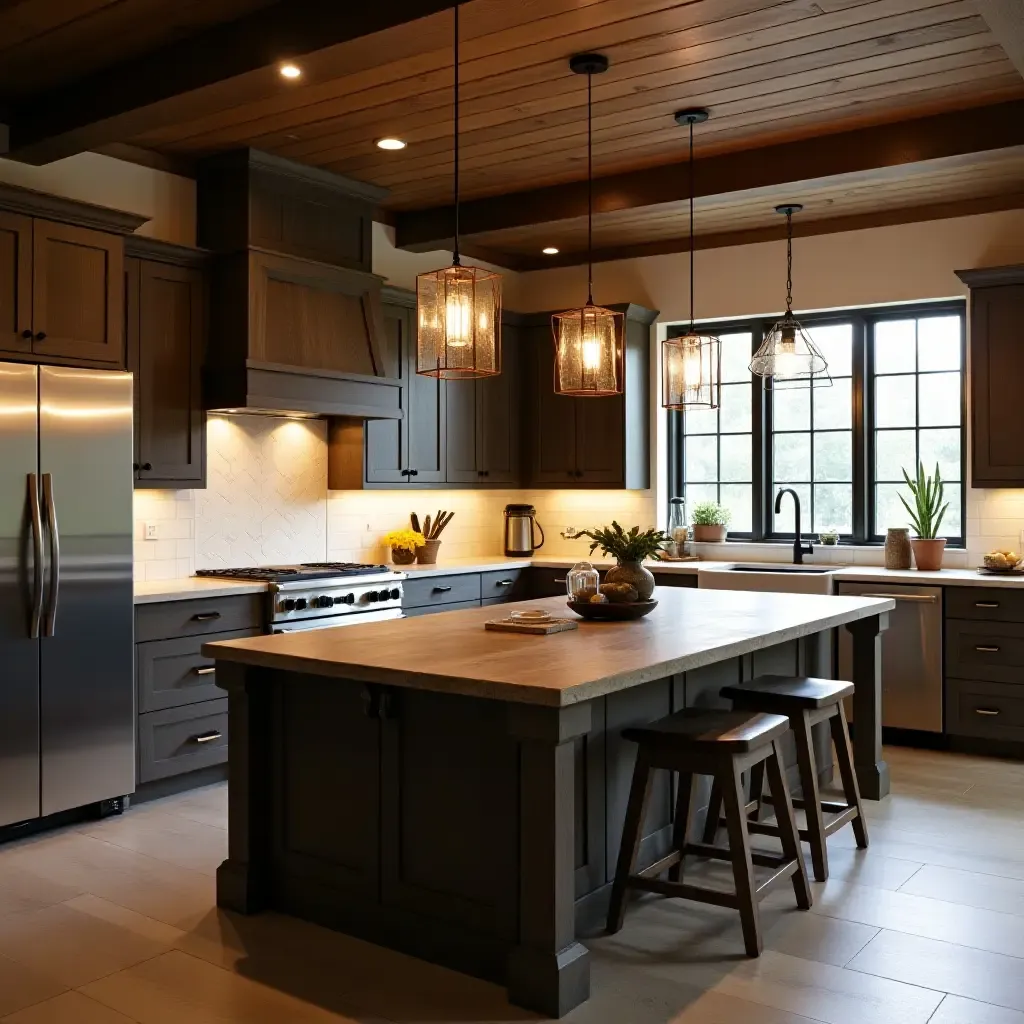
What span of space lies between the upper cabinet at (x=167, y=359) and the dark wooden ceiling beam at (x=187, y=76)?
1.95 ft

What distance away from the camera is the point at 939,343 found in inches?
248

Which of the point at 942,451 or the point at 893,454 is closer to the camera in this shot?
the point at 942,451

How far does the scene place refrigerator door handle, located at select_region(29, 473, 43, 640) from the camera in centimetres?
412

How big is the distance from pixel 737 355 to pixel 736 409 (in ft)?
1.14

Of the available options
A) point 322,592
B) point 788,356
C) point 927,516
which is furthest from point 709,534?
point 322,592

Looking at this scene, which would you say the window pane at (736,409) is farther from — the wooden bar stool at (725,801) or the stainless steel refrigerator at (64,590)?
the stainless steel refrigerator at (64,590)

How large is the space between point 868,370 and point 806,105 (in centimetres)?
229

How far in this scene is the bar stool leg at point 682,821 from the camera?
3596 millimetres

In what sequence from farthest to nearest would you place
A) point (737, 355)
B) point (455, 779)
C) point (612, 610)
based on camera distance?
point (737, 355), point (612, 610), point (455, 779)

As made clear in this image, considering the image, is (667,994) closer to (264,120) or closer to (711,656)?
(711,656)

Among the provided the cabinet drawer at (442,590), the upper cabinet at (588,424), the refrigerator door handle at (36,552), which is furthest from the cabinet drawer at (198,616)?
the upper cabinet at (588,424)

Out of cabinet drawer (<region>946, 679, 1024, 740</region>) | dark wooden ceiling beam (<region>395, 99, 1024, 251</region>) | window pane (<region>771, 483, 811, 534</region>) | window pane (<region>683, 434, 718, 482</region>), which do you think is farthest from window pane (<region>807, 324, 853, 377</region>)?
cabinet drawer (<region>946, 679, 1024, 740</region>)

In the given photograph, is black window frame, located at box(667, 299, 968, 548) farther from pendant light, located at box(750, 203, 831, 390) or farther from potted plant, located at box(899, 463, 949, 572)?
pendant light, located at box(750, 203, 831, 390)

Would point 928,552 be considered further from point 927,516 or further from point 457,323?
point 457,323
